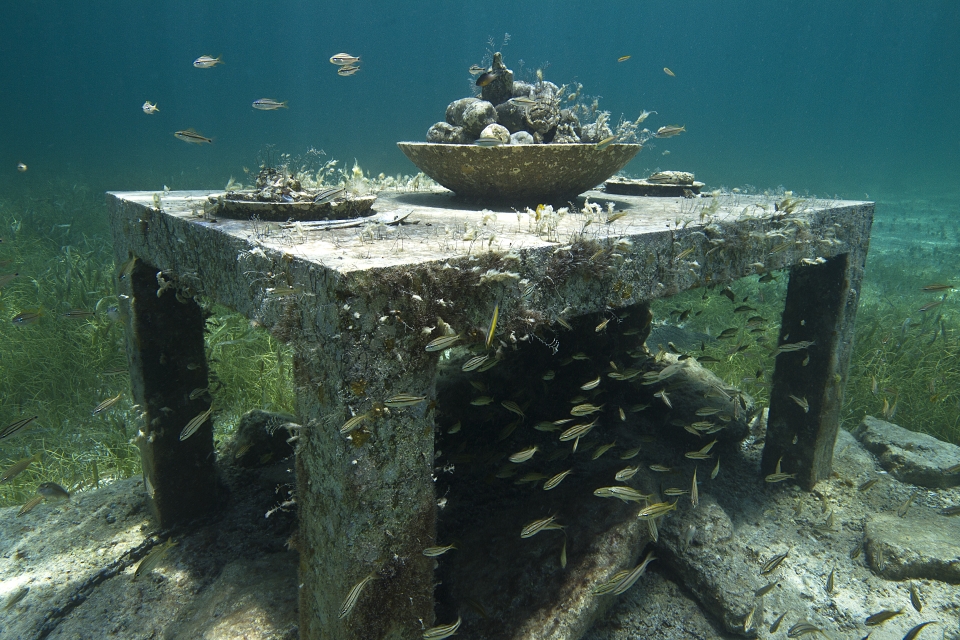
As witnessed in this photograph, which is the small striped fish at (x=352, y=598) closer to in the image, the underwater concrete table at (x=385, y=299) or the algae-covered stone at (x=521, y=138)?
the underwater concrete table at (x=385, y=299)

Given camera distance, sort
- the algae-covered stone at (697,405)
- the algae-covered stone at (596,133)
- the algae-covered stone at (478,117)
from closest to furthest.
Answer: the algae-covered stone at (478,117) → the algae-covered stone at (596,133) → the algae-covered stone at (697,405)

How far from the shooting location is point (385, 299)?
1.77 meters

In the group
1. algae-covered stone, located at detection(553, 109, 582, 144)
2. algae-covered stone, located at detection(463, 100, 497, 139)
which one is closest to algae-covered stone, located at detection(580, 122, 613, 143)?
algae-covered stone, located at detection(553, 109, 582, 144)

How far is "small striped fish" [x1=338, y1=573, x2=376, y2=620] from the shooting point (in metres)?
1.91

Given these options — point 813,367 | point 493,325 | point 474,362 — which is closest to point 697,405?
point 813,367

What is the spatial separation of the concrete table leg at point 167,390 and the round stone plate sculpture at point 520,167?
2.13 m

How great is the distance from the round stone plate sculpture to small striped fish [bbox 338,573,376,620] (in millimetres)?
2686

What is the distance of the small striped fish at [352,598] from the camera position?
6.26ft

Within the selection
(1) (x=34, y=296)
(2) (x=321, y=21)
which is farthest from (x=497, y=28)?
(1) (x=34, y=296)

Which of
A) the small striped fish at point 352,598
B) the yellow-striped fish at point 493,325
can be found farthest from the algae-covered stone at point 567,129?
the small striped fish at point 352,598

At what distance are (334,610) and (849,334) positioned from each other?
15.7ft

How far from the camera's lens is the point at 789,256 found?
359cm

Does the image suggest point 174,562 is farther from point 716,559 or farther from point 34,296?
point 34,296

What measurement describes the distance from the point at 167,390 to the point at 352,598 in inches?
106
